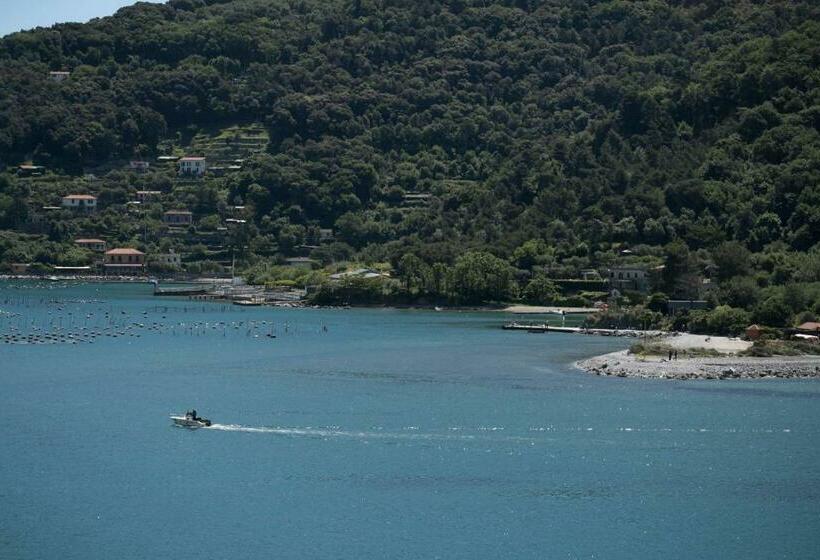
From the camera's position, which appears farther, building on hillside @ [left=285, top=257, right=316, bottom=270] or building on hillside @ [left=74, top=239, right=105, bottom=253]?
building on hillside @ [left=74, top=239, right=105, bottom=253]

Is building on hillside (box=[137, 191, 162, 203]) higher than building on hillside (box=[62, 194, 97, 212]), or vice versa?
building on hillside (box=[137, 191, 162, 203])

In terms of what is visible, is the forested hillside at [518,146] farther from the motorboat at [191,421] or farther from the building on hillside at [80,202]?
the motorboat at [191,421]

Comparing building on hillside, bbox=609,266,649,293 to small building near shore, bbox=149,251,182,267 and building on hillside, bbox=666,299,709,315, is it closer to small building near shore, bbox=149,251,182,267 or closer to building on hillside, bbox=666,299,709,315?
building on hillside, bbox=666,299,709,315

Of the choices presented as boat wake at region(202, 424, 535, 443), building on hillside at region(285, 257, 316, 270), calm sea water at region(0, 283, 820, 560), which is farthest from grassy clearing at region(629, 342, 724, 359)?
building on hillside at region(285, 257, 316, 270)

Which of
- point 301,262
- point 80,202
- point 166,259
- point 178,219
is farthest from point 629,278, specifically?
point 80,202

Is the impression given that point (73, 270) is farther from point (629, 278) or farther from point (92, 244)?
point (629, 278)

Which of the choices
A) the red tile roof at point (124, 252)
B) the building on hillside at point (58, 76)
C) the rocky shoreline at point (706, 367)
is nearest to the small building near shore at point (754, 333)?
the rocky shoreline at point (706, 367)
